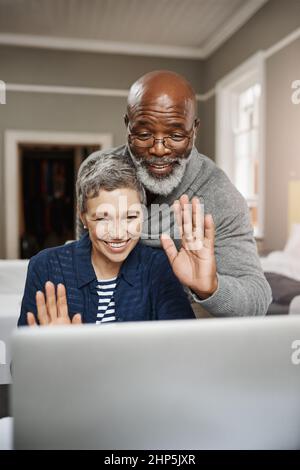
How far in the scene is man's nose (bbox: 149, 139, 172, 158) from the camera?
1.27 ft

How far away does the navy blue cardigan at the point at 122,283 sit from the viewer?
15.8 inches

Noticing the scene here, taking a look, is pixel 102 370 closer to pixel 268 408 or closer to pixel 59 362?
pixel 59 362

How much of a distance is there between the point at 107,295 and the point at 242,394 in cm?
16

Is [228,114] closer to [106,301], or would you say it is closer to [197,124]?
[197,124]

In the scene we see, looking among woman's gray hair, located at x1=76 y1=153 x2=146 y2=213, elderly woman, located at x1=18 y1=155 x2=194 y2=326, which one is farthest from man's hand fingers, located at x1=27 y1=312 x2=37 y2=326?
woman's gray hair, located at x1=76 y1=153 x2=146 y2=213

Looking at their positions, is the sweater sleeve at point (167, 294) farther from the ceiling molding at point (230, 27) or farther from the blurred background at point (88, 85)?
the ceiling molding at point (230, 27)

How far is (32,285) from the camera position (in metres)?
0.40

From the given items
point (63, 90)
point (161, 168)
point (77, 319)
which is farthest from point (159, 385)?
point (63, 90)

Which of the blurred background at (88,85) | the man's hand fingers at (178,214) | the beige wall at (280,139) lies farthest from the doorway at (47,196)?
the beige wall at (280,139)

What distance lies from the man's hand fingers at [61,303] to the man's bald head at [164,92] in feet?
0.57

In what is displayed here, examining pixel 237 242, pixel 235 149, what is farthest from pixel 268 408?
pixel 235 149

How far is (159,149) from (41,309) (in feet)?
0.60

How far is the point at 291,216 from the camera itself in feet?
1.89

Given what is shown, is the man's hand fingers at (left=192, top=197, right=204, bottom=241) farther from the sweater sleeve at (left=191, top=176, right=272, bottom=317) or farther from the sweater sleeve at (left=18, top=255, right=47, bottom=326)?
the sweater sleeve at (left=18, top=255, right=47, bottom=326)
